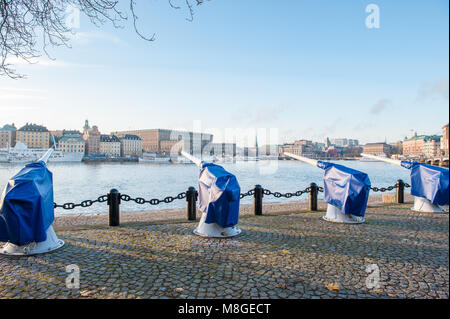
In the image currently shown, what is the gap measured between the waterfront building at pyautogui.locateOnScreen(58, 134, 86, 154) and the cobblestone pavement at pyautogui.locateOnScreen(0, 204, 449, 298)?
104464mm

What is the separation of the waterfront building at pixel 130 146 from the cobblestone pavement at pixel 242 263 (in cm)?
12196

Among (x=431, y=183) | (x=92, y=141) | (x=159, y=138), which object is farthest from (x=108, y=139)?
(x=431, y=183)

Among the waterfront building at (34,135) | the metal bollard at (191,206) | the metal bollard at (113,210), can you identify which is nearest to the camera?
the metal bollard at (113,210)

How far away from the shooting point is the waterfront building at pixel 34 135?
89562 mm

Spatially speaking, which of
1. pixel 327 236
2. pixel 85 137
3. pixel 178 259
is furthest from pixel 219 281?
pixel 85 137

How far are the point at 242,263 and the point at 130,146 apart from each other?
128 meters

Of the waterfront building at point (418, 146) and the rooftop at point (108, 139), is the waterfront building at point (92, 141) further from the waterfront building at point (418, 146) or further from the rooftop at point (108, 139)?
the waterfront building at point (418, 146)

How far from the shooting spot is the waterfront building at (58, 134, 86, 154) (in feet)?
332

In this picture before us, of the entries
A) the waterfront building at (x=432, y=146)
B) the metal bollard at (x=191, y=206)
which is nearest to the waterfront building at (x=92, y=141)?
the metal bollard at (x=191, y=206)

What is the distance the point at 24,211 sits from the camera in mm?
5355

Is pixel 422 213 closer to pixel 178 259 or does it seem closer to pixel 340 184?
pixel 340 184
